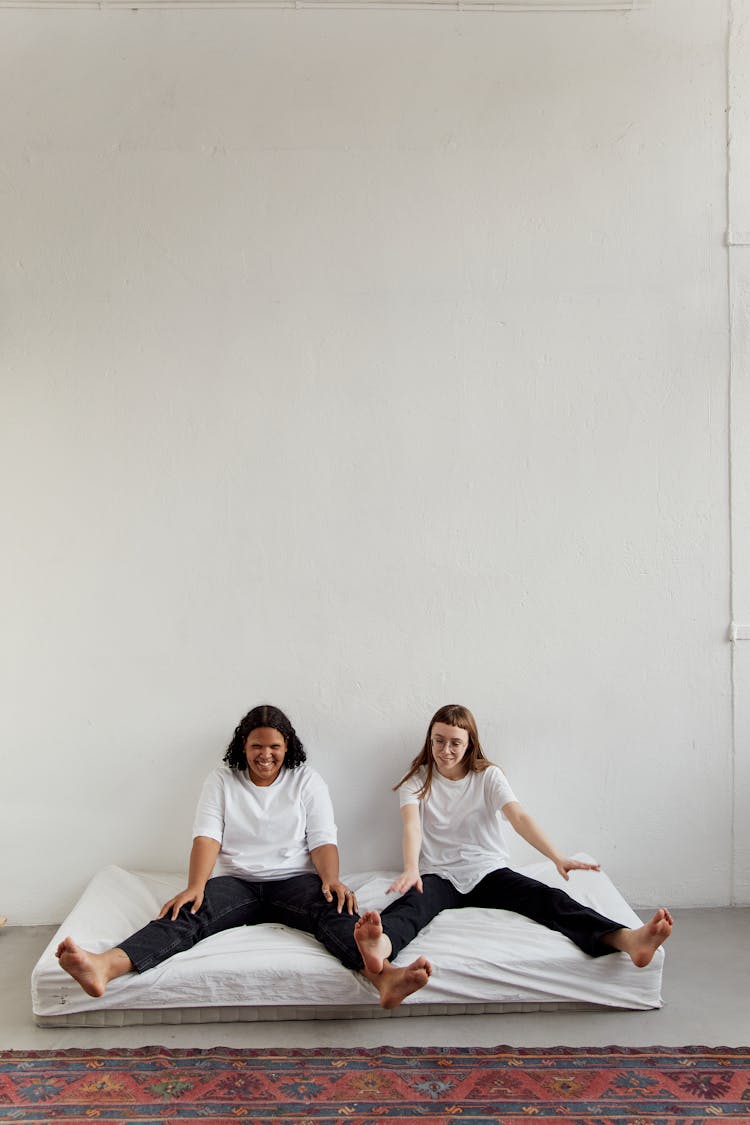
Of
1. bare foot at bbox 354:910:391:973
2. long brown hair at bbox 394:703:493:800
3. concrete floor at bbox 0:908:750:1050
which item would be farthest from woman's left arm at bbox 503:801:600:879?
bare foot at bbox 354:910:391:973

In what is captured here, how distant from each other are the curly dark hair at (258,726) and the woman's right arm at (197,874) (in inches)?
11.9

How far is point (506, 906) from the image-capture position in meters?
3.20

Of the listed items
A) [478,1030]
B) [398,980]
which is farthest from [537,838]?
[398,980]

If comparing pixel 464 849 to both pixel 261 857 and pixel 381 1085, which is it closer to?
pixel 261 857

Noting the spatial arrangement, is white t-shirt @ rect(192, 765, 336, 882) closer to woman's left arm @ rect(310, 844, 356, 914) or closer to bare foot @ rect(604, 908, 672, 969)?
woman's left arm @ rect(310, 844, 356, 914)

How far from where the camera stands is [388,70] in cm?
365

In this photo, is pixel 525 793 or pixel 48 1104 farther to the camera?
pixel 525 793

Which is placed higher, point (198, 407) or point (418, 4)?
point (418, 4)

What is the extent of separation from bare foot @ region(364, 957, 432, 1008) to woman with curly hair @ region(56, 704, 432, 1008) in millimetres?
121

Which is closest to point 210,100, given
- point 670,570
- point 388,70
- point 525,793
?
point 388,70

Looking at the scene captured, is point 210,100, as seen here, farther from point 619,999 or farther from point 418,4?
point 619,999

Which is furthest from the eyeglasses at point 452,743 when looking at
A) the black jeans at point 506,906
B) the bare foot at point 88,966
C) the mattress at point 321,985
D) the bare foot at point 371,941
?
the bare foot at point 88,966

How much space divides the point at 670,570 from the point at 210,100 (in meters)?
2.46

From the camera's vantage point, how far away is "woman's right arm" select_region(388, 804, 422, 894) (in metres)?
3.14
